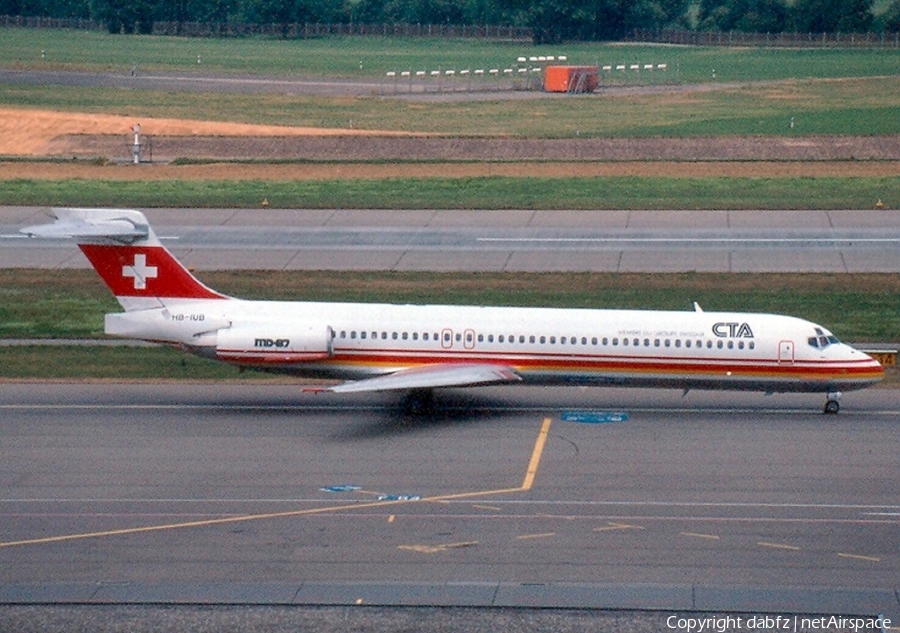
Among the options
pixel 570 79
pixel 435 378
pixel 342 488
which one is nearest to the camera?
pixel 342 488

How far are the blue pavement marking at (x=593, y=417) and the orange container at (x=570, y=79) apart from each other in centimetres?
7508

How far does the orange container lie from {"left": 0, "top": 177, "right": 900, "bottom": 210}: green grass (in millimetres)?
38165

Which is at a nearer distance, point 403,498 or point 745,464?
point 403,498

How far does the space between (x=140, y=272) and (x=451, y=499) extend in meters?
12.3

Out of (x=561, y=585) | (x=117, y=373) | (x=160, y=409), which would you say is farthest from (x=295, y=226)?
(x=561, y=585)

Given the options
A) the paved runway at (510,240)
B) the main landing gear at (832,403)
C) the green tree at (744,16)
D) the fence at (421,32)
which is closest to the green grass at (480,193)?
the paved runway at (510,240)

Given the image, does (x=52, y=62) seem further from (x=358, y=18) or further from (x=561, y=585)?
(x=561, y=585)

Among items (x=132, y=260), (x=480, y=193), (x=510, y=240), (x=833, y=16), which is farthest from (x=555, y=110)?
(x=833, y=16)

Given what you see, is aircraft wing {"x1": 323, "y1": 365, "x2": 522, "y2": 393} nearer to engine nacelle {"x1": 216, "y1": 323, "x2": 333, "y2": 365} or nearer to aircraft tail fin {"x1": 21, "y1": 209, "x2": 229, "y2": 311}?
engine nacelle {"x1": 216, "y1": 323, "x2": 333, "y2": 365}

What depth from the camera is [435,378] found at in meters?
36.7

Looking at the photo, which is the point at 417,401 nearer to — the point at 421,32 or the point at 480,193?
the point at 480,193

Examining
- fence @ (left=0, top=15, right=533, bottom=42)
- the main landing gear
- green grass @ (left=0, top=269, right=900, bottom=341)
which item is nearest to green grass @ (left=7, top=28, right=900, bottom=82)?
fence @ (left=0, top=15, right=533, bottom=42)

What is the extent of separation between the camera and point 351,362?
38.1 metres

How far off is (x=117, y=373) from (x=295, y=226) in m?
22.0
